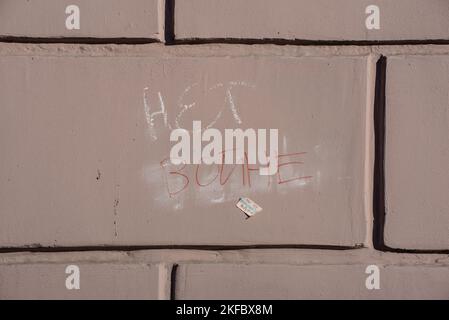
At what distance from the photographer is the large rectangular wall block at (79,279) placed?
2318 mm

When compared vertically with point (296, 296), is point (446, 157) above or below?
above

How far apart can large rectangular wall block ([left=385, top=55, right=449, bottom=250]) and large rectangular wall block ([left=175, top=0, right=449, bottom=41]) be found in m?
0.15

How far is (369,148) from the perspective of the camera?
2.32 m

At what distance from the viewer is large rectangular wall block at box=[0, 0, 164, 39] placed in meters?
2.29

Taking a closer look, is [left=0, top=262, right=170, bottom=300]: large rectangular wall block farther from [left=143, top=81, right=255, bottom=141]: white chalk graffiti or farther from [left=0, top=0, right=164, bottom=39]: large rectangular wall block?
[left=0, top=0, right=164, bottom=39]: large rectangular wall block

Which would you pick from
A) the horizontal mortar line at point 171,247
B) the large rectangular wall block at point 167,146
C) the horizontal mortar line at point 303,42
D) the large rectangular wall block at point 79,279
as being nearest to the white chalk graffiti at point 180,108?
the large rectangular wall block at point 167,146

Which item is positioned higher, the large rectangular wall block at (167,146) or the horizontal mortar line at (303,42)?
the horizontal mortar line at (303,42)

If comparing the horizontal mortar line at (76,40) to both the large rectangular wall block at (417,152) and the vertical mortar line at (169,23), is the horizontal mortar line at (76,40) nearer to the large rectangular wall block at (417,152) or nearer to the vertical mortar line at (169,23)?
the vertical mortar line at (169,23)

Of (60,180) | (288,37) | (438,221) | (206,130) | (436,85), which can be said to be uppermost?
(288,37)

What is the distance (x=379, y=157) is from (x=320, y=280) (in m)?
0.54

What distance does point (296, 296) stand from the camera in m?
2.33
